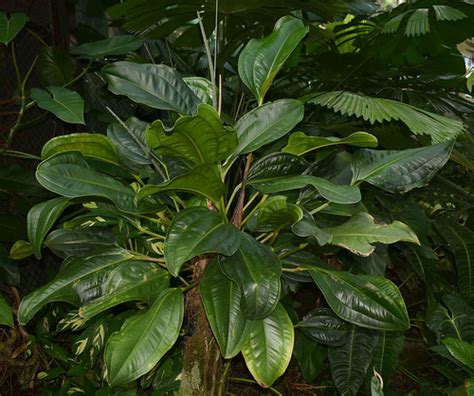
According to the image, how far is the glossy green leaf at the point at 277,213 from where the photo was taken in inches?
42.5

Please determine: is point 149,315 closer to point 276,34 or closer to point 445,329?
point 276,34

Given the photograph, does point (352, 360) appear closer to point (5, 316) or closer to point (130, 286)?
point (130, 286)

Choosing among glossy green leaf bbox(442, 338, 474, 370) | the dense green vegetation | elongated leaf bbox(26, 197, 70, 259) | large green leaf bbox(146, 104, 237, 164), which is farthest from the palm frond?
elongated leaf bbox(26, 197, 70, 259)

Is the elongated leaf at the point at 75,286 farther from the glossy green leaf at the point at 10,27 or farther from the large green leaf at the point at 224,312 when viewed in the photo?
the glossy green leaf at the point at 10,27

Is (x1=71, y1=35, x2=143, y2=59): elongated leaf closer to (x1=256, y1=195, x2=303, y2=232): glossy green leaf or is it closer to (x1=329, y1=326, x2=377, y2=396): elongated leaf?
(x1=256, y1=195, x2=303, y2=232): glossy green leaf

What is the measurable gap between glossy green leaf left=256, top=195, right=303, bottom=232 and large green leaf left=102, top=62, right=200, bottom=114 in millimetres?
258

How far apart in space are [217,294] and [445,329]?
989mm

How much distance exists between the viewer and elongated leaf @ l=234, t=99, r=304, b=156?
1.15 m

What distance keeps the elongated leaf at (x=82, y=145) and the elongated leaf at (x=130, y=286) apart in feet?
0.79

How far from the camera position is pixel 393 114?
1.34 metres

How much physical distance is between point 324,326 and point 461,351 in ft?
1.11

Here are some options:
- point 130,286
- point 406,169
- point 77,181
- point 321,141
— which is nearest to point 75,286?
point 130,286

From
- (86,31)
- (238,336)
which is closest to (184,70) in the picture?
(86,31)

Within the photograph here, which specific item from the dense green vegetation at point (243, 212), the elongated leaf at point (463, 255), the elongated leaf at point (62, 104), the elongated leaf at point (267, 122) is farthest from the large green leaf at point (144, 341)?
the elongated leaf at point (463, 255)
